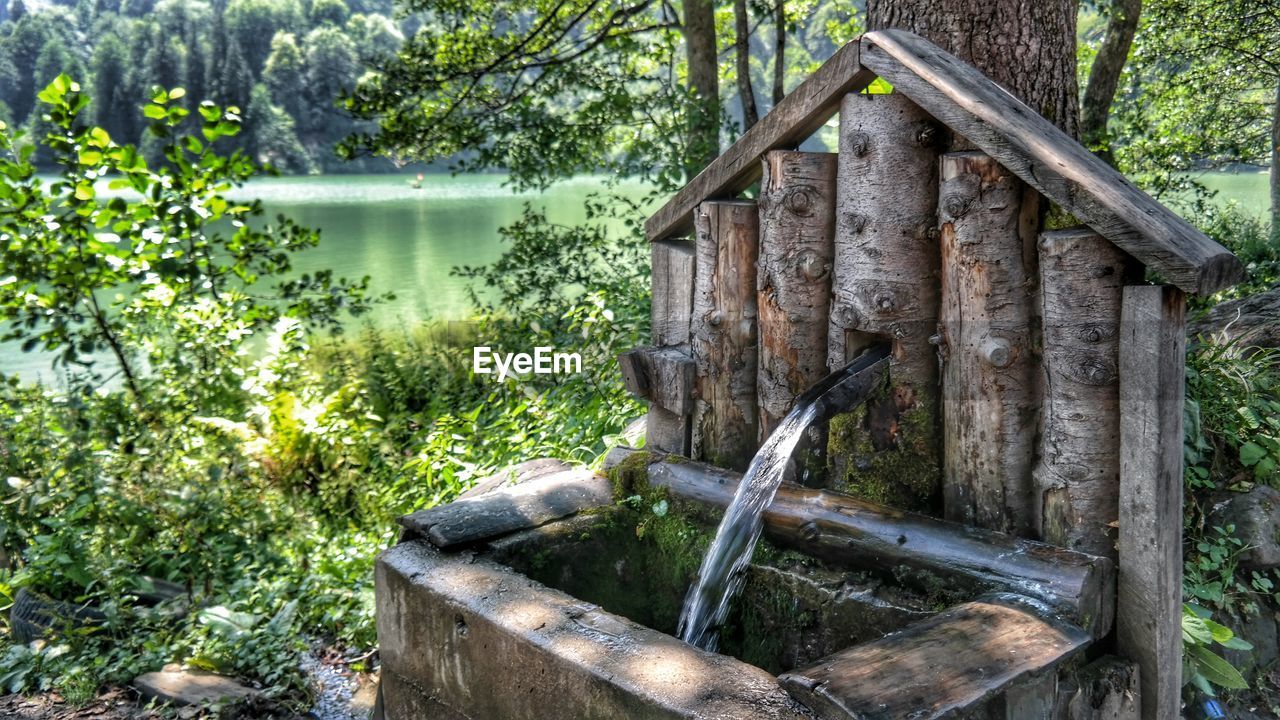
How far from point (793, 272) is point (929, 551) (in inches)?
39.7

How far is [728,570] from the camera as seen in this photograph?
3186mm

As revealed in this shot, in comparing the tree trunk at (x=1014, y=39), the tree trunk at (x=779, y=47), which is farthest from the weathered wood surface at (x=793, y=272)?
the tree trunk at (x=779, y=47)

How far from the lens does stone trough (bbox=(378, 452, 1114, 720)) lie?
2234 millimetres

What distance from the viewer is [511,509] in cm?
349

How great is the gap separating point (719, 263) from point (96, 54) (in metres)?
44.6

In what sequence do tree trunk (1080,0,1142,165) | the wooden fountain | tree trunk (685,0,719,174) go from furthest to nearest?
tree trunk (685,0,719,174) < tree trunk (1080,0,1142,165) < the wooden fountain

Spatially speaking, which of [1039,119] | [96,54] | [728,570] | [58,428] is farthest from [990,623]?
[96,54]

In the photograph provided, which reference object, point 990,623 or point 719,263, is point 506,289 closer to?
point 719,263

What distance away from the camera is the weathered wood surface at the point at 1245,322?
4797mm

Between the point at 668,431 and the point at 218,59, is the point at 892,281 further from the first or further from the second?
the point at 218,59

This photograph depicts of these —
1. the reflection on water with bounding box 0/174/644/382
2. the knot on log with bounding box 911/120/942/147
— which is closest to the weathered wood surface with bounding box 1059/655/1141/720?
the knot on log with bounding box 911/120/942/147

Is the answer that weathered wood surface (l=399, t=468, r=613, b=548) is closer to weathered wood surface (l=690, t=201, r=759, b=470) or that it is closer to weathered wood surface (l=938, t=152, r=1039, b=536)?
weathered wood surface (l=690, t=201, r=759, b=470)

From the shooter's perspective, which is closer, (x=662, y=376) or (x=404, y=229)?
(x=662, y=376)

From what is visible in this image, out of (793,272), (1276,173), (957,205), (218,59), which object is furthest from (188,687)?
(218,59)
